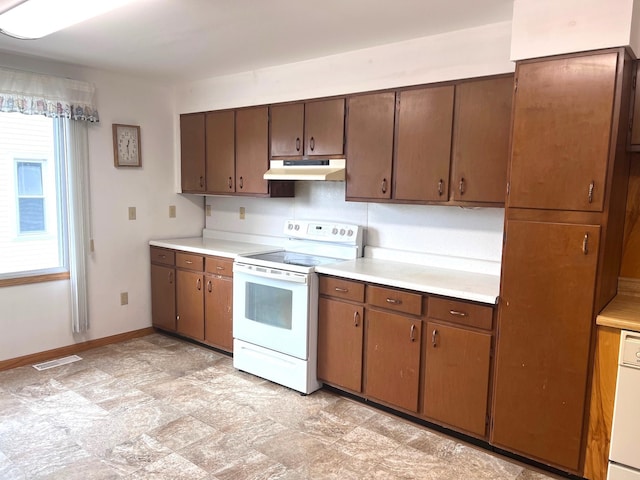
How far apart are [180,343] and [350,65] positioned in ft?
9.22

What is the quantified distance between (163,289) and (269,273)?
1.53 meters

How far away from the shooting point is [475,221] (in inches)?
124

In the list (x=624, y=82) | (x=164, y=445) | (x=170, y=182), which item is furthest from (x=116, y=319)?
(x=624, y=82)

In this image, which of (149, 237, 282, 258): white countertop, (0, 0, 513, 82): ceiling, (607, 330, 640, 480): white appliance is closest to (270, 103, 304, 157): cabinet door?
(0, 0, 513, 82): ceiling

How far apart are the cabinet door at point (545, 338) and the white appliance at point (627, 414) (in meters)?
0.14

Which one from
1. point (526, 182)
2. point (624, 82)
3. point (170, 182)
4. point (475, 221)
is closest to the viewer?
point (624, 82)

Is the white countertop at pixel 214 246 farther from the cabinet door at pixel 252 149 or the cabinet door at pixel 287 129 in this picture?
the cabinet door at pixel 287 129

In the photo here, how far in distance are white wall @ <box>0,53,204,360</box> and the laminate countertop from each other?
12.3 feet

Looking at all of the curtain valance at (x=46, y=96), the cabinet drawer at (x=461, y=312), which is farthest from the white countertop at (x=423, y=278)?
the curtain valance at (x=46, y=96)

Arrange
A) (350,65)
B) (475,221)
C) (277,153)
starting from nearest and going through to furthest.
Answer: (475,221) → (350,65) → (277,153)

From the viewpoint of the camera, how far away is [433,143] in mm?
2969

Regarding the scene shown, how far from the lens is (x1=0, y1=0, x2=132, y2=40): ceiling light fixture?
2236 mm

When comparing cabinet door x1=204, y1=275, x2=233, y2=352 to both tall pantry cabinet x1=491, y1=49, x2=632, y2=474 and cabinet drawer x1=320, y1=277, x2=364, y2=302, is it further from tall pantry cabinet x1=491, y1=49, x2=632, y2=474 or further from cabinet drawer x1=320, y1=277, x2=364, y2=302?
tall pantry cabinet x1=491, y1=49, x2=632, y2=474

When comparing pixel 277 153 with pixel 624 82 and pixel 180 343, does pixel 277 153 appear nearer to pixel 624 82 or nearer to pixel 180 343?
pixel 180 343
